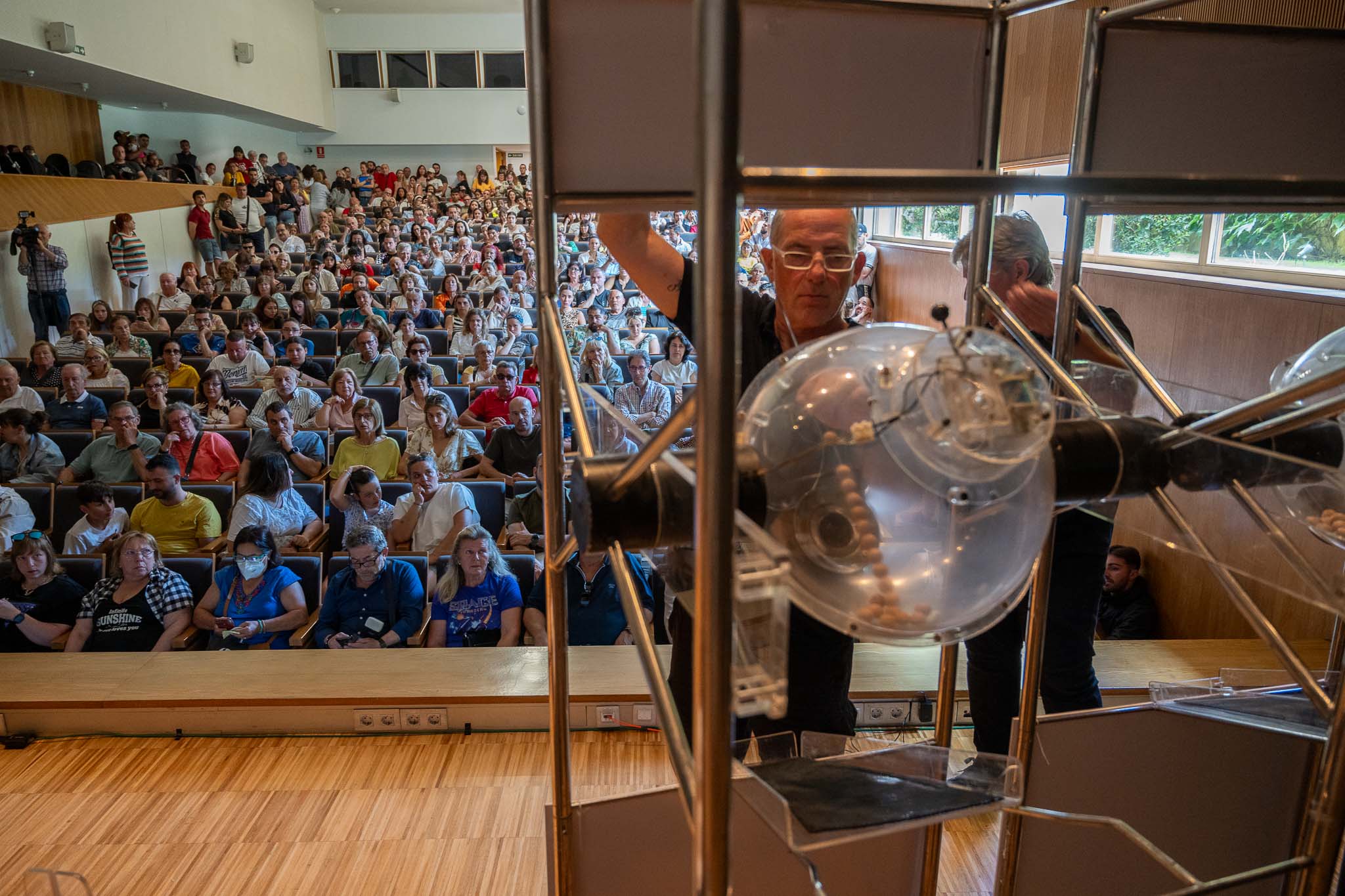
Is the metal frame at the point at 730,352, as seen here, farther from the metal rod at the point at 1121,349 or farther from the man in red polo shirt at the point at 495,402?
the man in red polo shirt at the point at 495,402

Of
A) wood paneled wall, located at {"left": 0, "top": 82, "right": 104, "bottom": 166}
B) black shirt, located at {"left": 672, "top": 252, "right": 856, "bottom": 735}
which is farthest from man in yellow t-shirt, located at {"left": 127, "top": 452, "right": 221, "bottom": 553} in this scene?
wood paneled wall, located at {"left": 0, "top": 82, "right": 104, "bottom": 166}

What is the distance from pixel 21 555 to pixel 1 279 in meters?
5.67

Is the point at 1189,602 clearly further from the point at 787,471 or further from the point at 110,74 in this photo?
the point at 110,74

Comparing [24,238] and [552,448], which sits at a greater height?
[24,238]

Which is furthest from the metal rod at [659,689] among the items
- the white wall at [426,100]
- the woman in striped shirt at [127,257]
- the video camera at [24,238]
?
the white wall at [426,100]

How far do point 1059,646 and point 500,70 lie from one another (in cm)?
1777

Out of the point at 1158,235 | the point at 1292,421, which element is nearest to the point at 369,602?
the point at 1292,421

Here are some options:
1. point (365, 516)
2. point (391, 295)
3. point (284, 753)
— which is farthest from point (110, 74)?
point (284, 753)

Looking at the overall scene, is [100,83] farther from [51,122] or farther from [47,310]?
[47,310]

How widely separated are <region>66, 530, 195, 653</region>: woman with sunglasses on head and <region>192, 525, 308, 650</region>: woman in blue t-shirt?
11 centimetres

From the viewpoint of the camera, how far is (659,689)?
0.69 m

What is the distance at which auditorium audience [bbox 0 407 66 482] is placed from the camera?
175 inches

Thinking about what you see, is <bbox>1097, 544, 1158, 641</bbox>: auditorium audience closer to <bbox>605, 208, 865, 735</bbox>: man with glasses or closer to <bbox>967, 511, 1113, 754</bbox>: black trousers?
<bbox>967, 511, 1113, 754</bbox>: black trousers

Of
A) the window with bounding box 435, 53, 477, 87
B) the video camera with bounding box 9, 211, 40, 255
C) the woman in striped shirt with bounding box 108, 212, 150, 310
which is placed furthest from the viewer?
the window with bounding box 435, 53, 477, 87
